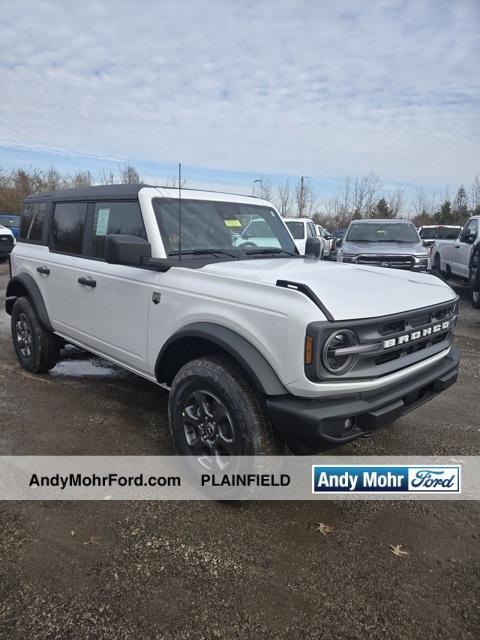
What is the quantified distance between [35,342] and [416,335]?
3.84 meters

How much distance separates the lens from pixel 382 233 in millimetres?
10969

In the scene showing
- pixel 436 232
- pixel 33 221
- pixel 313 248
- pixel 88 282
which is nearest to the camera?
pixel 88 282

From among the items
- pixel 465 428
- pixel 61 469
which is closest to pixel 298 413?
pixel 61 469

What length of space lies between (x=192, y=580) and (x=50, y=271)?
3.30 meters

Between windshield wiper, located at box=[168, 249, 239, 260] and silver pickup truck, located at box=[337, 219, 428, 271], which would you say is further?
silver pickup truck, located at box=[337, 219, 428, 271]

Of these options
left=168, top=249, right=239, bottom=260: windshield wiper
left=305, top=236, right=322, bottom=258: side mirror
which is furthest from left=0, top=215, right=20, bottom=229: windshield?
left=168, top=249, right=239, bottom=260: windshield wiper

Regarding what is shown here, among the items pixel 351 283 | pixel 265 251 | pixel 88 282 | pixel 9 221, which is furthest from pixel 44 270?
pixel 9 221

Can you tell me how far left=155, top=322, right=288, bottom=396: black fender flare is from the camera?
7.93ft

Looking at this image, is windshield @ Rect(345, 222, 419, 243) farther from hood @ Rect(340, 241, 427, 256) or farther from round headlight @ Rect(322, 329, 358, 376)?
round headlight @ Rect(322, 329, 358, 376)

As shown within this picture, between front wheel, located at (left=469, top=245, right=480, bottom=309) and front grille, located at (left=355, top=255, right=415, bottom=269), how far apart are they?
3.81ft

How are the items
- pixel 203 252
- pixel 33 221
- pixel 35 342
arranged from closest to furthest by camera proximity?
pixel 203 252 → pixel 35 342 → pixel 33 221

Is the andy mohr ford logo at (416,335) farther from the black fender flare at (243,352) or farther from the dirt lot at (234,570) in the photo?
the dirt lot at (234,570)

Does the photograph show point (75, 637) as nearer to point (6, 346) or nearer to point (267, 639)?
point (267, 639)

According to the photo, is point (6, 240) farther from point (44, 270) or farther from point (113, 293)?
point (113, 293)
